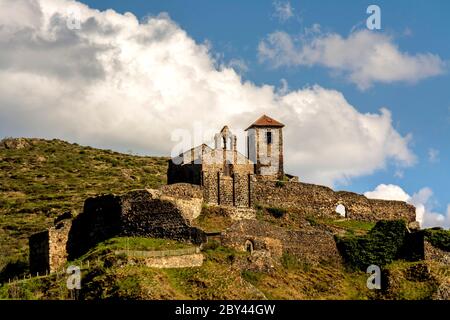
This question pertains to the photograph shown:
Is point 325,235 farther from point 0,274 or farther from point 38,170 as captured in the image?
point 38,170

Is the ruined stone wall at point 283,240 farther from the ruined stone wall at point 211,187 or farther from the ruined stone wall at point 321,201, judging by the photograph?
the ruined stone wall at point 321,201

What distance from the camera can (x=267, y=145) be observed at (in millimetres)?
70938

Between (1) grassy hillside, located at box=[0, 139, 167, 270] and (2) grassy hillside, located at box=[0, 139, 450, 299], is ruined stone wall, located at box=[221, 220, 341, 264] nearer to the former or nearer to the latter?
(2) grassy hillside, located at box=[0, 139, 450, 299]

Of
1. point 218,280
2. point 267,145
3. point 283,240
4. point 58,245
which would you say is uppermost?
point 267,145

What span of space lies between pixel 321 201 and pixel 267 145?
5593mm

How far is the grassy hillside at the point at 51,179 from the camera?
276 feet

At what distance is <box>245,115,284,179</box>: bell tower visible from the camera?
230ft

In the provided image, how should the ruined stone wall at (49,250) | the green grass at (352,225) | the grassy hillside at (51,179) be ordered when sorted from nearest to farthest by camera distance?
the ruined stone wall at (49,250) → the green grass at (352,225) → the grassy hillside at (51,179)

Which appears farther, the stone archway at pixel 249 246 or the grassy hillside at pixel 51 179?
the grassy hillside at pixel 51 179

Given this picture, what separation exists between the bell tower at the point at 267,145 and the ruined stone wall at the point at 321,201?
2.63 metres

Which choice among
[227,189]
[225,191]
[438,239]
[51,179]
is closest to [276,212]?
[227,189]

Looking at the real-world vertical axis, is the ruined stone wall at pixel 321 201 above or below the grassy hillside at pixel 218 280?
above

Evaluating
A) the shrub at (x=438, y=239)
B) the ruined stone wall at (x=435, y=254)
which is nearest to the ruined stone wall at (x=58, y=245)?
the ruined stone wall at (x=435, y=254)

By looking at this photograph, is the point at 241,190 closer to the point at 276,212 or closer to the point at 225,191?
the point at 225,191
